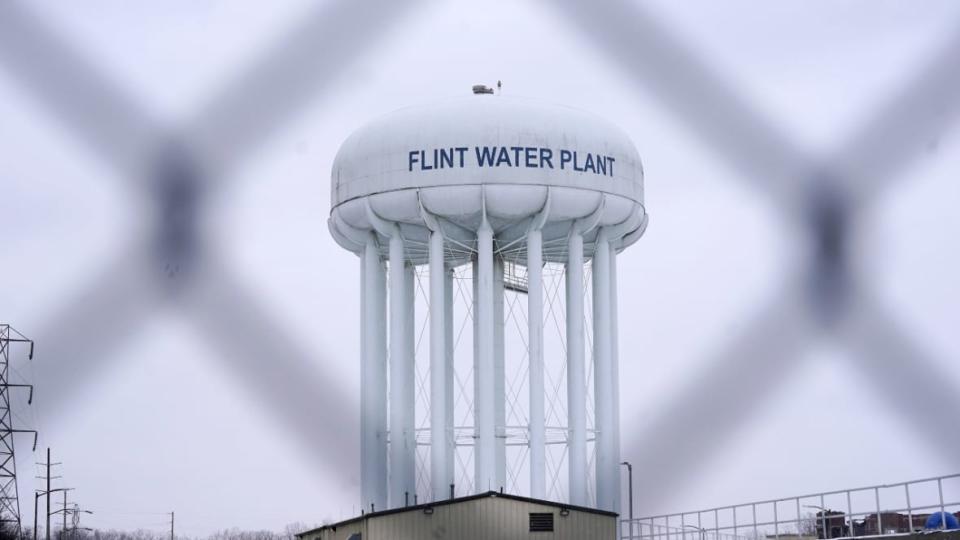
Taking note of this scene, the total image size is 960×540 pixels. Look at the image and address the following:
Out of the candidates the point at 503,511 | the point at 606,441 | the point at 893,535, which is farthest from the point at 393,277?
the point at 893,535

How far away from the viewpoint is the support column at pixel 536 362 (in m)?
38.2

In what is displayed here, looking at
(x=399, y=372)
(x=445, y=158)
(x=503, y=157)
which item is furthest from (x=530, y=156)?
(x=399, y=372)

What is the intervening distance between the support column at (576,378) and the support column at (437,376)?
343 centimetres

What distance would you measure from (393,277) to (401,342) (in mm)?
1794

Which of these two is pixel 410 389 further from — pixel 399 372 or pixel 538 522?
pixel 538 522

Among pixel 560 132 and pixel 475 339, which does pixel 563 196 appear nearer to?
pixel 560 132

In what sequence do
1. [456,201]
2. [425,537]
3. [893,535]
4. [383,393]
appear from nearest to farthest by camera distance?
[893,535]
[425,537]
[456,201]
[383,393]

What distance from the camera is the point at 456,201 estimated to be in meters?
38.9

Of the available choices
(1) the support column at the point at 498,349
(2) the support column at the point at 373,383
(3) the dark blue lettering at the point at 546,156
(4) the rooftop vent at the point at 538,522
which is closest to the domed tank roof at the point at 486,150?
(3) the dark blue lettering at the point at 546,156

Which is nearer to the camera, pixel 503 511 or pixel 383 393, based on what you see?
pixel 503 511

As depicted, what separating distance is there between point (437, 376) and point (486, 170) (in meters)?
5.64

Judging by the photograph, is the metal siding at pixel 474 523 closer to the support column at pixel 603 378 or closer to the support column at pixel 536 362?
the support column at pixel 536 362

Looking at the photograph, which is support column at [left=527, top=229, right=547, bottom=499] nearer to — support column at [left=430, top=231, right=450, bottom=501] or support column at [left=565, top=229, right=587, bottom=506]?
support column at [left=565, top=229, right=587, bottom=506]

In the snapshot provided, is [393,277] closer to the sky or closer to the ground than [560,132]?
closer to the ground
